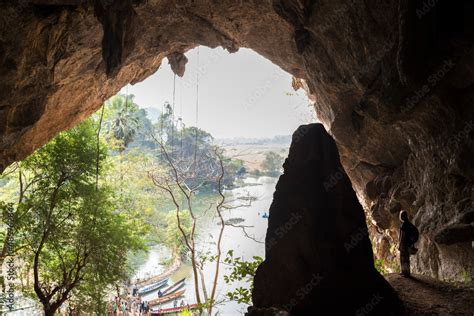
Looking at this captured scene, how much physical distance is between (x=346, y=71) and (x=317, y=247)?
7323mm

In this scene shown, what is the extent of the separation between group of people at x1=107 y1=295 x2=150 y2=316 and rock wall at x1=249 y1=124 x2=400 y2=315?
1399 centimetres

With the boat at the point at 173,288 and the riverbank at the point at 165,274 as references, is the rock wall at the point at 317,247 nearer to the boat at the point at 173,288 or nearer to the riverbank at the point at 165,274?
the boat at the point at 173,288

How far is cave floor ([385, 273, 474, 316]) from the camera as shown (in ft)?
20.2

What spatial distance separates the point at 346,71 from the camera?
11469 millimetres

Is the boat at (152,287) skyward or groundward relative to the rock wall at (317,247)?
groundward

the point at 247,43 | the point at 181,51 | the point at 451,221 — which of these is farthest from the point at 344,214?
the point at 181,51

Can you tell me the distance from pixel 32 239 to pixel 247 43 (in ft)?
45.0

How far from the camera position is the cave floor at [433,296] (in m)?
6.15

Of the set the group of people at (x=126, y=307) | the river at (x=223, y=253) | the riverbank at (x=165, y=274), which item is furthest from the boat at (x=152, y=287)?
the group of people at (x=126, y=307)

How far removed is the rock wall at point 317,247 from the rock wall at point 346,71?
3.35m

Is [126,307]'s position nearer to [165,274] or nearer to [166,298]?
[166,298]

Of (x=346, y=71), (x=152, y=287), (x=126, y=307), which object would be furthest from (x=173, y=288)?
(x=346, y=71)

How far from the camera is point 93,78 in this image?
15320mm

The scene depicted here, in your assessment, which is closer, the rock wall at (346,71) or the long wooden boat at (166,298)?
the rock wall at (346,71)
